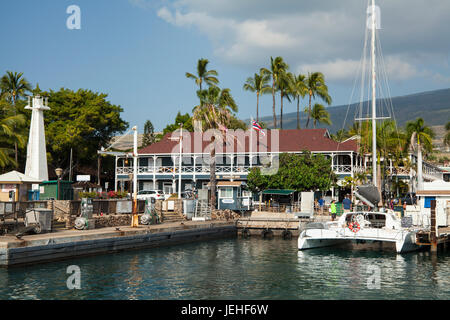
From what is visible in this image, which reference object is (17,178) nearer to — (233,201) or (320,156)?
(233,201)

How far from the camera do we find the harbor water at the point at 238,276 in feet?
56.6

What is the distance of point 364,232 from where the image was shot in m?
26.0

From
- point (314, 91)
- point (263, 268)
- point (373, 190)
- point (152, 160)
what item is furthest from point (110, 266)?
point (314, 91)

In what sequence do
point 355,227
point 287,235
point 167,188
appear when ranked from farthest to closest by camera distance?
point 167,188
point 287,235
point 355,227

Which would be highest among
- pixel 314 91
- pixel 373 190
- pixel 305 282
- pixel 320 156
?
pixel 314 91

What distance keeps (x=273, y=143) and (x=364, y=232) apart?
92.3ft

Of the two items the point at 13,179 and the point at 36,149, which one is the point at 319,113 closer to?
the point at 36,149

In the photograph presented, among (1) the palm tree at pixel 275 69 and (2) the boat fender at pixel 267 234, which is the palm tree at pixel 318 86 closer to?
(1) the palm tree at pixel 275 69

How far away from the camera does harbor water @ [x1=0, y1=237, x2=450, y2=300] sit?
17.3 meters

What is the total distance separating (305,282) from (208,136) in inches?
935

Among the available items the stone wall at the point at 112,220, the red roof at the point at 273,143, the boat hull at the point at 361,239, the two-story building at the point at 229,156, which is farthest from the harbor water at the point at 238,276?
the red roof at the point at 273,143

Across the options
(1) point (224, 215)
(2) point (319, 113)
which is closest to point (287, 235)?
(1) point (224, 215)

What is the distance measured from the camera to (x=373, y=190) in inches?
1194
